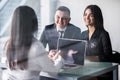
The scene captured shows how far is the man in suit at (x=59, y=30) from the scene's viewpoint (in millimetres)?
869

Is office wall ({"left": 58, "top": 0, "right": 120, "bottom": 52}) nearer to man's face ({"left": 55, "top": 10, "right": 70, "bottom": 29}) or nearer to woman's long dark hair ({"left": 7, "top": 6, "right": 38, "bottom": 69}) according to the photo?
man's face ({"left": 55, "top": 10, "right": 70, "bottom": 29})

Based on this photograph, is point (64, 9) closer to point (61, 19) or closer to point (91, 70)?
point (61, 19)

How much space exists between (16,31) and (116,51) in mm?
366

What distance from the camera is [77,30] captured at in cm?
86

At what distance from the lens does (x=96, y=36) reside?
848mm

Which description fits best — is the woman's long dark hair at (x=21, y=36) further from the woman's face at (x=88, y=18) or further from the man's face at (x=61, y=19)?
the woman's face at (x=88, y=18)

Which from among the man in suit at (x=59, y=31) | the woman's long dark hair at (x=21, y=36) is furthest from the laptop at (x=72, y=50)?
the woman's long dark hair at (x=21, y=36)

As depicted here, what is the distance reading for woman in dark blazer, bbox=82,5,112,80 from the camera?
84cm

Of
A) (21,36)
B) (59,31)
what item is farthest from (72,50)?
(21,36)

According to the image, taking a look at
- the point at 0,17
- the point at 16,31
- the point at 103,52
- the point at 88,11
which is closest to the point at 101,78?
the point at 103,52

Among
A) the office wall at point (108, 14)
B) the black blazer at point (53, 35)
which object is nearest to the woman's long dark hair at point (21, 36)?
the black blazer at point (53, 35)

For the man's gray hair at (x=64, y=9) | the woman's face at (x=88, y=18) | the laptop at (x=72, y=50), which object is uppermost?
the man's gray hair at (x=64, y=9)

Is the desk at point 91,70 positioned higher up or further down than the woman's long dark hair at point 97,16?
further down

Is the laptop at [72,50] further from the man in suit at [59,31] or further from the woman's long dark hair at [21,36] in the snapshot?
the woman's long dark hair at [21,36]
